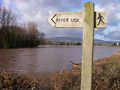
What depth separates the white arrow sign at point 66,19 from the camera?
14.1 ft

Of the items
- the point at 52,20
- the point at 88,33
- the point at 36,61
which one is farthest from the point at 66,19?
the point at 36,61

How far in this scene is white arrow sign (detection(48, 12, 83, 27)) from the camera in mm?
4305

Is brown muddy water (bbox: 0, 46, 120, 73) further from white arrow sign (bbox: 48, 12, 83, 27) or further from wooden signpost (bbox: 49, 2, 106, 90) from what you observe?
wooden signpost (bbox: 49, 2, 106, 90)

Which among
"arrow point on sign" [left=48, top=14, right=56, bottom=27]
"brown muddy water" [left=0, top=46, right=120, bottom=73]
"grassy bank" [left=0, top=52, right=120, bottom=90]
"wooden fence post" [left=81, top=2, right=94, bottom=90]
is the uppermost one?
"arrow point on sign" [left=48, top=14, right=56, bottom=27]

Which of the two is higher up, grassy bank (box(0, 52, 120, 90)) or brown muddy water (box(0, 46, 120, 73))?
grassy bank (box(0, 52, 120, 90))

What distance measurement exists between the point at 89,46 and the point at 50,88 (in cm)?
279

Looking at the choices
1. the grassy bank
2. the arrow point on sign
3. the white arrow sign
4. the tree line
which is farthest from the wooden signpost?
the tree line

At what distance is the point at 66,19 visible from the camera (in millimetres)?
4387

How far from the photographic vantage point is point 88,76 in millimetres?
4152

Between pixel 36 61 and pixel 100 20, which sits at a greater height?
pixel 100 20

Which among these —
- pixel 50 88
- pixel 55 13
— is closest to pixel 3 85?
pixel 50 88

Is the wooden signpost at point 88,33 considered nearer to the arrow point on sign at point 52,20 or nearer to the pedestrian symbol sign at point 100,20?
the pedestrian symbol sign at point 100,20

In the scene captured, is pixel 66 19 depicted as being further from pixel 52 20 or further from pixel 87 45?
pixel 87 45

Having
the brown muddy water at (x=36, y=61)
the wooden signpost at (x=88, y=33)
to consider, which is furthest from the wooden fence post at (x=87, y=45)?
the brown muddy water at (x=36, y=61)
